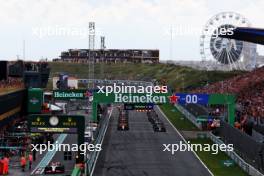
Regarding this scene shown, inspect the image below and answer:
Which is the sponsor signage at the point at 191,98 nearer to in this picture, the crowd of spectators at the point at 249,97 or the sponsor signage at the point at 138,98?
the sponsor signage at the point at 138,98

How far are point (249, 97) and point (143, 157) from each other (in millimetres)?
29753

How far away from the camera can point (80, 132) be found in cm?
3269

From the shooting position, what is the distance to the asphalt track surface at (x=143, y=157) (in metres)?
34.7

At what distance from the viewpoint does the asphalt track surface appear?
3472 centimetres

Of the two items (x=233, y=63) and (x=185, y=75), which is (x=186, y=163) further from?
(x=185, y=75)

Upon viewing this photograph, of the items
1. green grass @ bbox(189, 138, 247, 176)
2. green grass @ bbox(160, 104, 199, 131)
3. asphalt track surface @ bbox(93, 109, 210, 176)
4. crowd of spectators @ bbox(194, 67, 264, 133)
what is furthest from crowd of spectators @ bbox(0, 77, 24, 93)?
crowd of spectators @ bbox(194, 67, 264, 133)

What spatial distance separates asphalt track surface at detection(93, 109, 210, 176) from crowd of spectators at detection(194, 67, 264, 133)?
6.39m

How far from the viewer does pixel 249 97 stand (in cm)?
6706

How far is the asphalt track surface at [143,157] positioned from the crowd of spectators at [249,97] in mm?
6392

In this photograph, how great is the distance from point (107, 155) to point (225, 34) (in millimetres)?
39042

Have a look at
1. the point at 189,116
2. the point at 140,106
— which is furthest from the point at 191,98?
the point at 189,116

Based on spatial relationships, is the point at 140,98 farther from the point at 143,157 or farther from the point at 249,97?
the point at 249,97

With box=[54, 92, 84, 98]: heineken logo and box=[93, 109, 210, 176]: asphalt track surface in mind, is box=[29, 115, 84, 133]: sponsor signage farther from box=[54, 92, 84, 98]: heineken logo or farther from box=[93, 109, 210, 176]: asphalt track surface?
box=[54, 92, 84, 98]: heineken logo

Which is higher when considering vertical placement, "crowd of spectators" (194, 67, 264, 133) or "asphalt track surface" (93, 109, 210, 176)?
"crowd of spectators" (194, 67, 264, 133)
